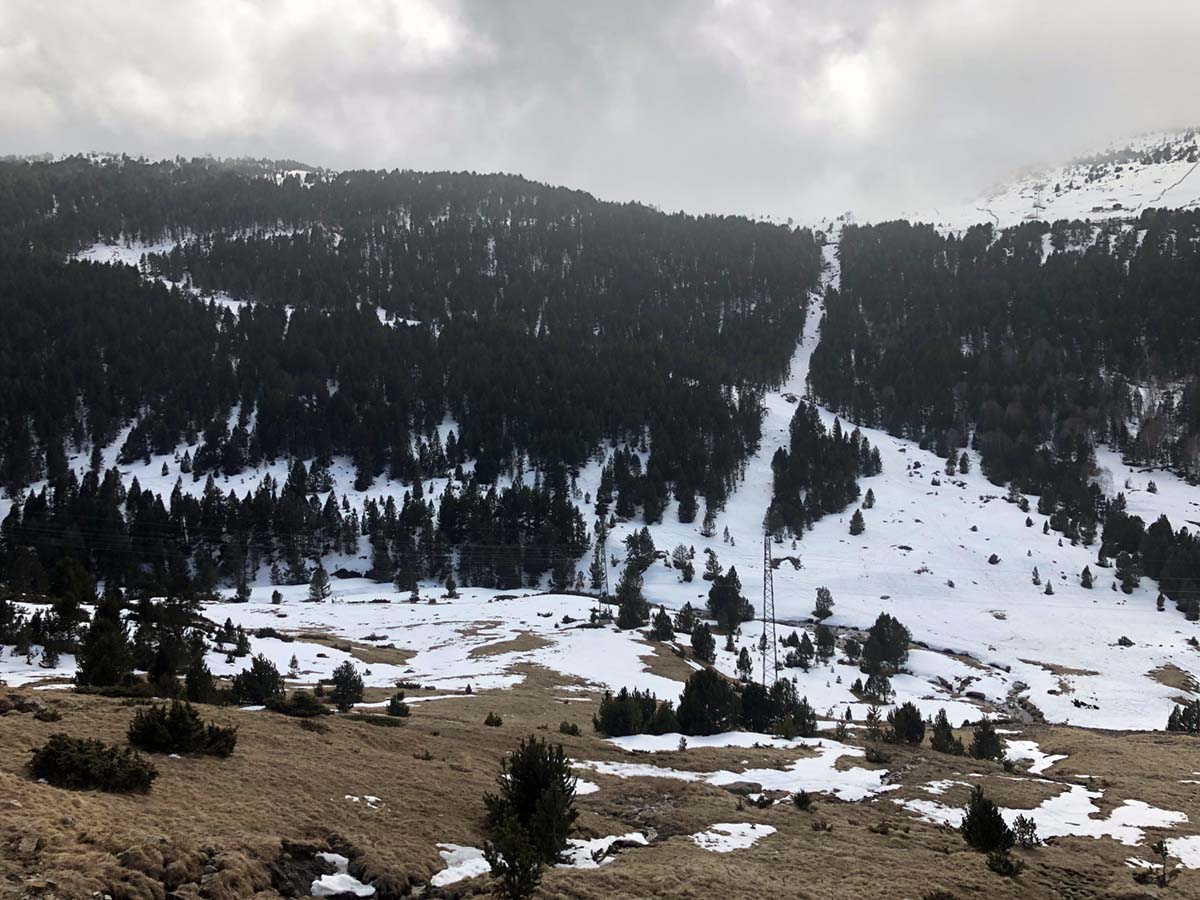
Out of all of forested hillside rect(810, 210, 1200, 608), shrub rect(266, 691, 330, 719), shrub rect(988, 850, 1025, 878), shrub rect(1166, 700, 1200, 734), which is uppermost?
forested hillside rect(810, 210, 1200, 608)

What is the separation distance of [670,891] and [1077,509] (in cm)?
14002

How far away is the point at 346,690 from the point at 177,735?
55.3 feet

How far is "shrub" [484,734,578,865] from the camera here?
1353 centimetres

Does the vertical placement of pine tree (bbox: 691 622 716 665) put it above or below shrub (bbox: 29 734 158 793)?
below

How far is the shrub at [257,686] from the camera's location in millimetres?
26844

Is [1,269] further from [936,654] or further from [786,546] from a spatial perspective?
[936,654]

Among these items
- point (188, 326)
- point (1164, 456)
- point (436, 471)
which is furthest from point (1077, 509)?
point (188, 326)

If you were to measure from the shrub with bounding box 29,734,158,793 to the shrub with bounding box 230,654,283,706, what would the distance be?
1364cm

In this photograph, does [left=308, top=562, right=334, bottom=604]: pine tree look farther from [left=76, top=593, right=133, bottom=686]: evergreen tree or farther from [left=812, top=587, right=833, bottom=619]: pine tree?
[left=812, top=587, right=833, bottom=619]: pine tree

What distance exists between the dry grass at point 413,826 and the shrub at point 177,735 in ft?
1.44


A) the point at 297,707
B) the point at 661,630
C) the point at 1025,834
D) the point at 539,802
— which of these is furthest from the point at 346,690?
the point at 661,630

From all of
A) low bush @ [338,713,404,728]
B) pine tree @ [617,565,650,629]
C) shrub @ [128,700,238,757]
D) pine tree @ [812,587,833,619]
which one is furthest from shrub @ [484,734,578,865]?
pine tree @ [812,587,833,619]

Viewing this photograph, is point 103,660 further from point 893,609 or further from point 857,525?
point 857,525

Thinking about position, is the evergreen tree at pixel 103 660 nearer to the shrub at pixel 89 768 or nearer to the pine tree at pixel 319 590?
the shrub at pixel 89 768
